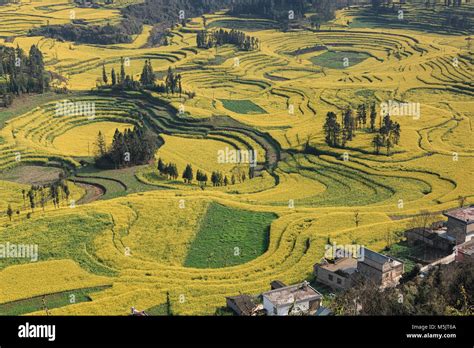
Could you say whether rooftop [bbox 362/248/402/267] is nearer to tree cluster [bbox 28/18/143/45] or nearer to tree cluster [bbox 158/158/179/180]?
tree cluster [bbox 158/158/179/180]

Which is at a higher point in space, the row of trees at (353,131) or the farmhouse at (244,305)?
the row of trees at (353,131)

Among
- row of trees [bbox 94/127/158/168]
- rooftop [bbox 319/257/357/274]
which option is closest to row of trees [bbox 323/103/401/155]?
row of trees [bbox 94/127/158/168]

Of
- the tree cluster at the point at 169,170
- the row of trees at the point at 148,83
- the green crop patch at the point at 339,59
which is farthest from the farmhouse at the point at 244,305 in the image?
the green crop patch at the point at 339,59

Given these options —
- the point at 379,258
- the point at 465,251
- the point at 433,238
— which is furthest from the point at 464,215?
the point at 379,258

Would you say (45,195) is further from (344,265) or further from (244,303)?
(344,265)

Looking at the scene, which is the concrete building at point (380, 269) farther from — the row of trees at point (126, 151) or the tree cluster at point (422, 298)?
the row of trees at point (126, 151)
